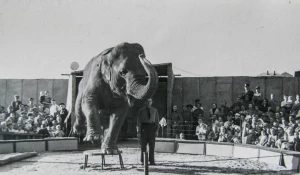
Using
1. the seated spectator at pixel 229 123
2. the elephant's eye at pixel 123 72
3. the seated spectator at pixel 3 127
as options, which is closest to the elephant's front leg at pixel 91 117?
the elephant's eye at pixel 123 72

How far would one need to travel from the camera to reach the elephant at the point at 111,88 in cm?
943

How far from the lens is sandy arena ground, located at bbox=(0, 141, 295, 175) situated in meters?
9.74

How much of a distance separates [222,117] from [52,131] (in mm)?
6650

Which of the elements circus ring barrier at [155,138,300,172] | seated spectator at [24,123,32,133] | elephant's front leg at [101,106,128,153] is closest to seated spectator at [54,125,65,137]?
seated spectator at [24,123,32,133]

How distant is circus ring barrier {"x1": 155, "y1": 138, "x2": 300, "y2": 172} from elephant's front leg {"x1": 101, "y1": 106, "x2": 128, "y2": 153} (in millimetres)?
3607

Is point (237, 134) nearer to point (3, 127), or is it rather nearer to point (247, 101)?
point (247, 101)

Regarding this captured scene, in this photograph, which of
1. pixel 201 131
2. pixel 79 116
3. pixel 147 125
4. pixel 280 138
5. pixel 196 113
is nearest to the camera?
pixel 147 125

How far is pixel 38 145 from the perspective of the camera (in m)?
14.0

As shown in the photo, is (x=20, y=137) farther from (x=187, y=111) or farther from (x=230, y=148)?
(x=230, y=148)

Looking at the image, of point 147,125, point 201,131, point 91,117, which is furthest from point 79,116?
point 201,131

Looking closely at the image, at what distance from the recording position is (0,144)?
41.7ft

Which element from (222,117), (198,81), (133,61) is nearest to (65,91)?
(198,81)

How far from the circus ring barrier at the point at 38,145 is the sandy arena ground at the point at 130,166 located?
1.05 m

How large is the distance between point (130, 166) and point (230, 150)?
4.12 metres
